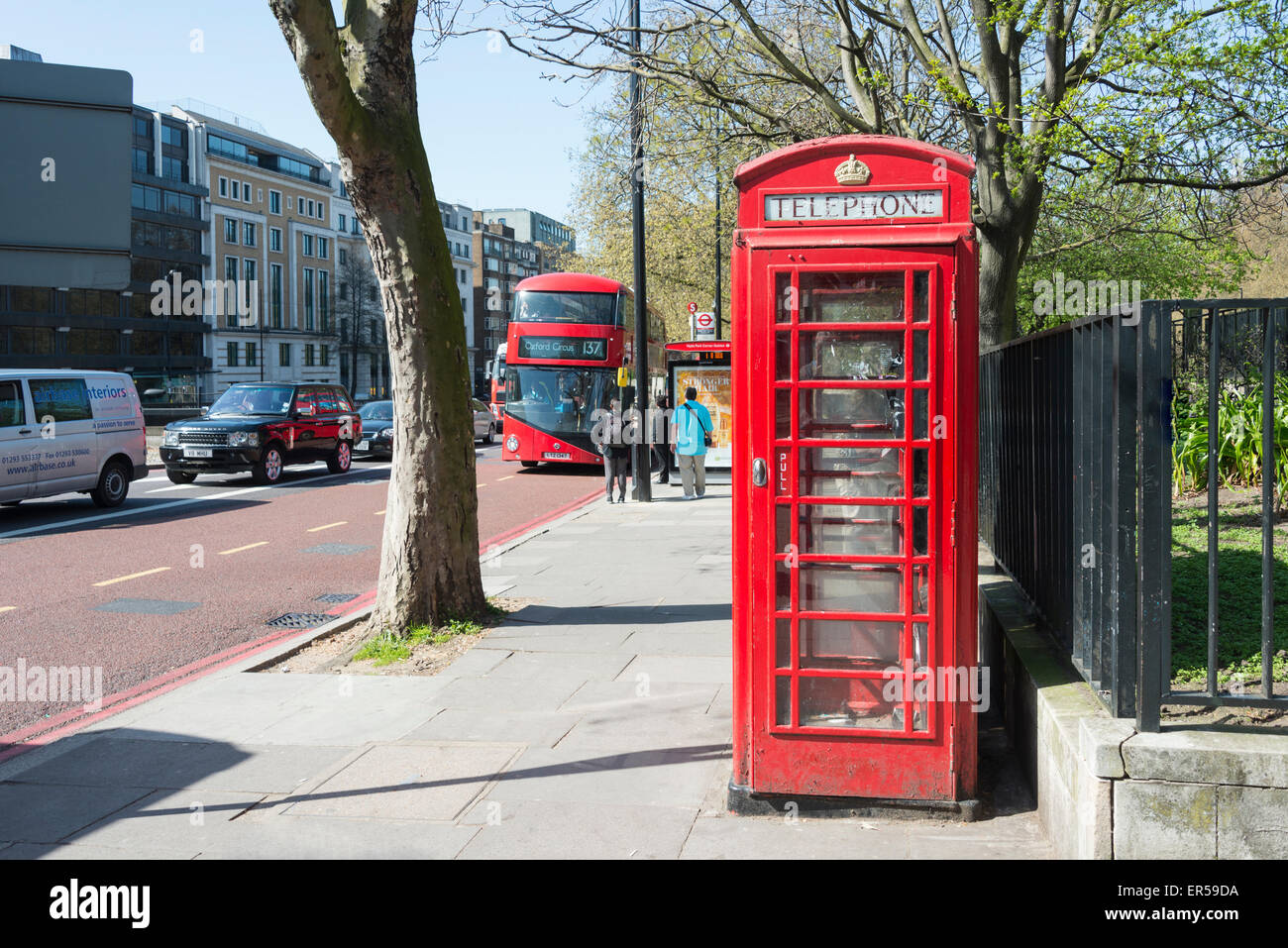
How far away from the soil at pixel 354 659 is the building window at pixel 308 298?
293 feet

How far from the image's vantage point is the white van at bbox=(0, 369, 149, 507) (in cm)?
1541

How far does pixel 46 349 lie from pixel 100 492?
6394cm

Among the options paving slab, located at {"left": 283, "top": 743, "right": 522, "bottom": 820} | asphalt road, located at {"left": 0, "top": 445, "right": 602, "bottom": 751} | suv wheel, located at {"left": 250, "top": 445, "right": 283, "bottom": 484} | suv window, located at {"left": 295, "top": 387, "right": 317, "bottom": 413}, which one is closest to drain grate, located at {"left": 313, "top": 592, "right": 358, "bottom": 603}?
asphalt road, located at {"left": 0, "top": 445, "right": 602, "bottom": 751}

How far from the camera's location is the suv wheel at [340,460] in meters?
24.4

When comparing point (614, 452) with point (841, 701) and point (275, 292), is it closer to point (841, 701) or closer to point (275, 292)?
point (841, 701)

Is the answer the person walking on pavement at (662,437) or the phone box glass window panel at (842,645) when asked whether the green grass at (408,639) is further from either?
the person walking on pavement at (662,437)

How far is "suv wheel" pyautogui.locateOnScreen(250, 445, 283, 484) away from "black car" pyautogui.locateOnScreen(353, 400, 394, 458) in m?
5.80

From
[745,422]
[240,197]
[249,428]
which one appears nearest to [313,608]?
[745,422]

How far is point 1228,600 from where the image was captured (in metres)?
5.89

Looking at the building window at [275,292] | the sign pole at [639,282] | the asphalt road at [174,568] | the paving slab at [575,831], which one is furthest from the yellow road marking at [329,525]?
the building window at [275,292]

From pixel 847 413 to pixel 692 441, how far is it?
556 inches

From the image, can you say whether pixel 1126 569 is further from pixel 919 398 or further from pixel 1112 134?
pixel 1112 134

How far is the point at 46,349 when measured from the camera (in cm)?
7325

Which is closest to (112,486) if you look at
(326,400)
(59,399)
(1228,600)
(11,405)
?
(59,399)
